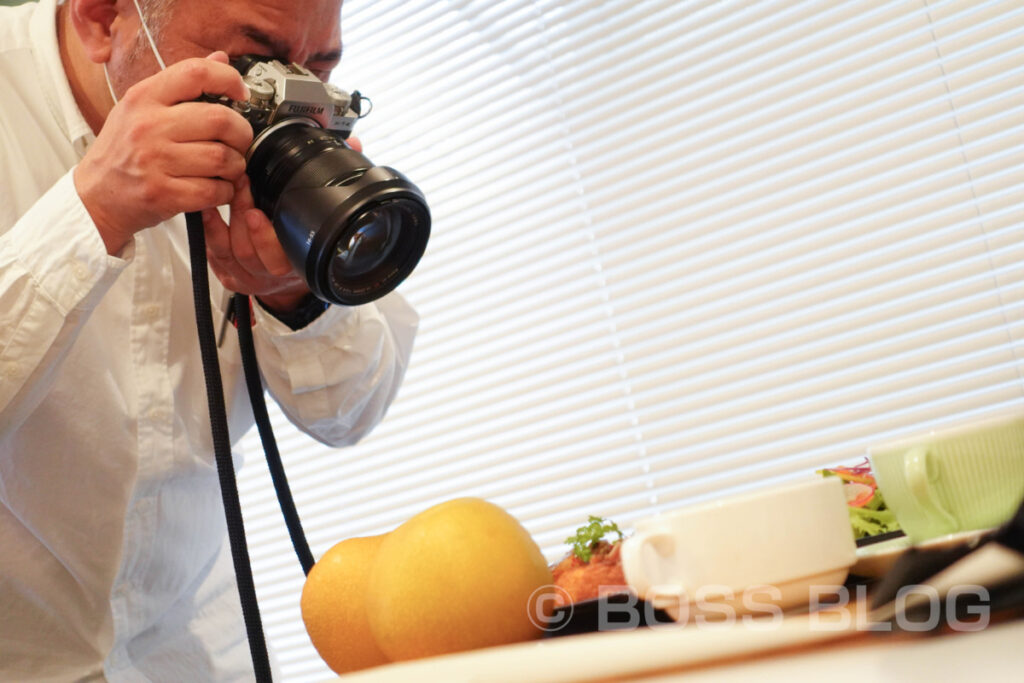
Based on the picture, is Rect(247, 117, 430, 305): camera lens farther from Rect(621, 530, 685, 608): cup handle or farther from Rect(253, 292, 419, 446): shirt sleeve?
Rect(621, 530, 685, 608): cup handle

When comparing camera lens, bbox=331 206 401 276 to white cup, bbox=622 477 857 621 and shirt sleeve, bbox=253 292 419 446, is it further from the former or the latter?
white cup, bbox=622 477 857 621

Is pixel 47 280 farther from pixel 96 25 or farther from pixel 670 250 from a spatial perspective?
pixel 670 250

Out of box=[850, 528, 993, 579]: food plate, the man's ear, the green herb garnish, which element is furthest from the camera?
the man's ear

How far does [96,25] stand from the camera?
3.07 feet

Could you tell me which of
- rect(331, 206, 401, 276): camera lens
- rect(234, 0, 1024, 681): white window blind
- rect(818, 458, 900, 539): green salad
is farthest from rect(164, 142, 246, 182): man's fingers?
rect(234, 0, 1024, 681): white window blind

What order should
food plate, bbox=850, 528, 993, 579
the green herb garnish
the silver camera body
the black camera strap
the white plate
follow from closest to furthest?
the white plate < food plate, bbox=850, 528, 993, 579 < the green herb garnish < the black camera strap < the silver camera body

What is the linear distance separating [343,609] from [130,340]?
0.61m

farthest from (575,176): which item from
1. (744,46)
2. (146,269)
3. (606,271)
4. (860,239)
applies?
(146,269)

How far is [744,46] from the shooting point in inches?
69.5

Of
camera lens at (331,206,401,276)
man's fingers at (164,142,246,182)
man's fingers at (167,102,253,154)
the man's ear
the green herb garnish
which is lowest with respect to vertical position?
the green herb garnish

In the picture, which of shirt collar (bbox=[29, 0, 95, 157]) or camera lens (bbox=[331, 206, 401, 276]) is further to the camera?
shirt collar (bbox=[29, 0, 95, 157])

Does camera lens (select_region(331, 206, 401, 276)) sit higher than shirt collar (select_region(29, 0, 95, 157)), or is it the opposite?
shirt collar (select_region(29, 0, 95, 157))

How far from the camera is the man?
28 mm

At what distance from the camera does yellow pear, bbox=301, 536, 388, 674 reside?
19.3 inches
